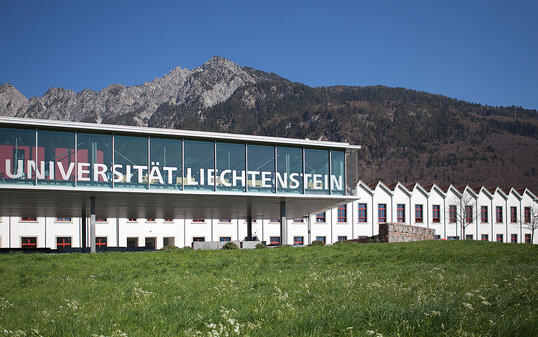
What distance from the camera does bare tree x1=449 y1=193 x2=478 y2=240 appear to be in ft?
211

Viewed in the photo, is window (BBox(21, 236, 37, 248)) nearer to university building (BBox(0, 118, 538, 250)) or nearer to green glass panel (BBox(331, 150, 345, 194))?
university building (BBox(0, 118, 538, 250))

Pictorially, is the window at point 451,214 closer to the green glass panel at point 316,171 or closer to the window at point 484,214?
the window at point 484,214

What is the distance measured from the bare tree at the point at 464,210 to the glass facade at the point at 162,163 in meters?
33.9

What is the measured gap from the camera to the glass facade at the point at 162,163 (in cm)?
2880

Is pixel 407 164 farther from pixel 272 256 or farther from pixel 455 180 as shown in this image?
pixel 272 256

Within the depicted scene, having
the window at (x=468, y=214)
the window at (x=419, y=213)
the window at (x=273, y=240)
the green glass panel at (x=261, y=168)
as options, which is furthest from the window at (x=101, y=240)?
the window at (x=468, y=214)

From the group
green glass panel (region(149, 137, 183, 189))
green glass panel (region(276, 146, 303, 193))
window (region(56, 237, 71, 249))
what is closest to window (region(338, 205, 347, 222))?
green glass panel (region(276, 146, 303, 193))

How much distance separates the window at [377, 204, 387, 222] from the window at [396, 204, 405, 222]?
1.56 meters

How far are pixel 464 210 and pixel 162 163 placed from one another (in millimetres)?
45577

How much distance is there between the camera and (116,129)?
98.8 feet

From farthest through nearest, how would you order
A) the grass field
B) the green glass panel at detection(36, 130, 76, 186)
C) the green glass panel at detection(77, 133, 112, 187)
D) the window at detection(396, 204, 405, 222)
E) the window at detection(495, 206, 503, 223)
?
the window at detection(495, 206, 503, 223), the window at detection(396, 204, 405, 222), the green glass panel at detection(77, 133, 112, 187), the green glass panel at detection(36, 130, 76, 186), the grass field

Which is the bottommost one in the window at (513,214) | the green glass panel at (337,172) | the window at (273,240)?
the window at (273,240)

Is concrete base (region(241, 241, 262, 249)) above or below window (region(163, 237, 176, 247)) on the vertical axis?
above

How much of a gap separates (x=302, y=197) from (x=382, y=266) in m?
17.3
